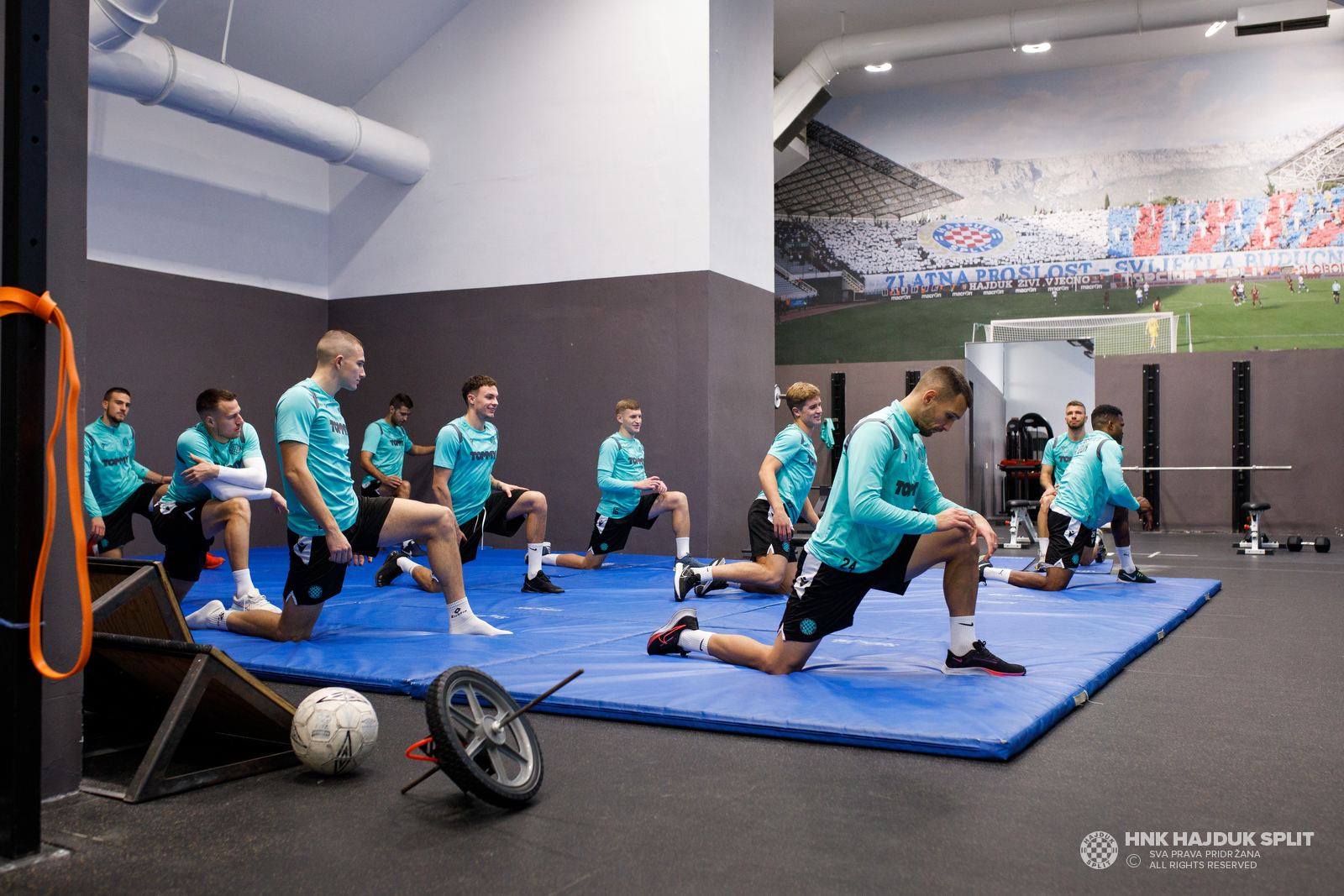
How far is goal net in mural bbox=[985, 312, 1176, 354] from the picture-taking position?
14.5 metres

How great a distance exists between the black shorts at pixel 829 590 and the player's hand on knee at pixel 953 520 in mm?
257

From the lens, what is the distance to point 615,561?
27.6ft

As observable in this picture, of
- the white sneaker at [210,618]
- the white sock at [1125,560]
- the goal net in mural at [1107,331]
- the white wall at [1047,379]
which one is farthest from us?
the goal net in mural at [1107,331]

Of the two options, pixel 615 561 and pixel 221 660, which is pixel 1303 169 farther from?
pixel 221 660

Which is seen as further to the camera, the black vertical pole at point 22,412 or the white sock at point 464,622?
the white sock at point 464,622

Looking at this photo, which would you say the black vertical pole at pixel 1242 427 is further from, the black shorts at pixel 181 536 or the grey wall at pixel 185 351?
the black shorts at pixel 181 536

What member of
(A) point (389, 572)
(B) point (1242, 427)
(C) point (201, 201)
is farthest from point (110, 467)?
(B) point (1242, 427)

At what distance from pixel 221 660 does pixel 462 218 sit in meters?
7.83

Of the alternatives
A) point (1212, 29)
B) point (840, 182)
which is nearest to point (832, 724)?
point (1212, 29)

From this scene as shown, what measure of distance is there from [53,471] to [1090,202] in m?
15.8

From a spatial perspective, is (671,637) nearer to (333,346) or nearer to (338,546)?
(338,546)

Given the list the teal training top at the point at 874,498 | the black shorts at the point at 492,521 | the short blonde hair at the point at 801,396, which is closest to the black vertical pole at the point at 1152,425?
the short blonde hair at the point at 801,396

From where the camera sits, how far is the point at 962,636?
12.2 feet

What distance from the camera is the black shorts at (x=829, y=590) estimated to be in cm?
360
